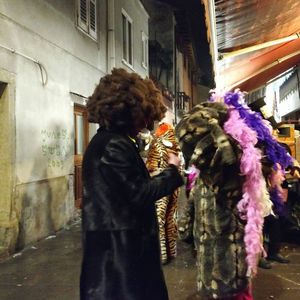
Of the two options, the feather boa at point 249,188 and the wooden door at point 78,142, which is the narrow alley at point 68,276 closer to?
the feather boa at point 249,188

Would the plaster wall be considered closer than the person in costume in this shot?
No

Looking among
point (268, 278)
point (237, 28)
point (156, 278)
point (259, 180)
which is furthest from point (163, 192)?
point (237, 28)

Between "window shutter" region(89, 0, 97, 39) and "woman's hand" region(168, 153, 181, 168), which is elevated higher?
"window shutter" region(89, 0, 97, 39)

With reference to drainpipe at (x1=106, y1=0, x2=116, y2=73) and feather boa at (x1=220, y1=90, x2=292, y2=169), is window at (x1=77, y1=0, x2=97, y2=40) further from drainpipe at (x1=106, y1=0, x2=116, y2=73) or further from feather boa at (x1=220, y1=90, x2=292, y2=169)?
feather boa at (x1=220, y1=90, x2=292, y2=169)

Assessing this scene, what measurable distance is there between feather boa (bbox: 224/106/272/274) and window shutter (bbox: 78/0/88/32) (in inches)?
289

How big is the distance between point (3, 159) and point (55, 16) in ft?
10.2

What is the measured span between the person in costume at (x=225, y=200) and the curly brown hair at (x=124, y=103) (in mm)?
508

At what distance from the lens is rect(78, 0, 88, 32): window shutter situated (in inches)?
385

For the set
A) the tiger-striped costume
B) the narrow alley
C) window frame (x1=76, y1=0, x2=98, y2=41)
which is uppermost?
window frame (x1=76, y1=0, x2=98, y2=41)

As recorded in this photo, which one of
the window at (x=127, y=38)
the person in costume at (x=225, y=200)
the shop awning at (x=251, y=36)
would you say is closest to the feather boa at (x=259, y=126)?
the person in costume at (x=225, y=200)

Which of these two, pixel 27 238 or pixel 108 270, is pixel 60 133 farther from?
pixel 108 270

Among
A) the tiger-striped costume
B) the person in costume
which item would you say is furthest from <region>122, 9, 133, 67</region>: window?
the person in costume

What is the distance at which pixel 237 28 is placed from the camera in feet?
26.0

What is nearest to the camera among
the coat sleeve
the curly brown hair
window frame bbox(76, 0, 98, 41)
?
the coat sleeve
